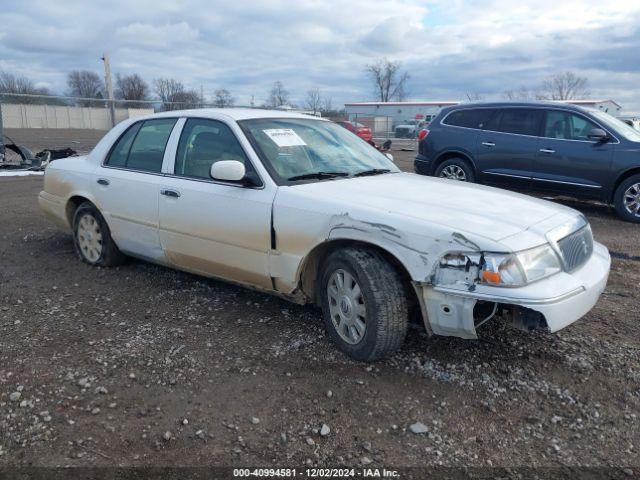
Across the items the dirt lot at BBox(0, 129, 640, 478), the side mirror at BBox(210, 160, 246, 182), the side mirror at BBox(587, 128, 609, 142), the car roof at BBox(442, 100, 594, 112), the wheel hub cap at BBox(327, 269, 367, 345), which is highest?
the car roof at BBox(442, 100, 594, 112)

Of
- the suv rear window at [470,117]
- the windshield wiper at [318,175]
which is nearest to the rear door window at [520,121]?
the suv rear window at [470,117]

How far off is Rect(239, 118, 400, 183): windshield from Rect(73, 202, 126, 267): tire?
1.94 metres

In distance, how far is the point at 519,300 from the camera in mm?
2902

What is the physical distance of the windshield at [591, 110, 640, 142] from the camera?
8189 millimetres

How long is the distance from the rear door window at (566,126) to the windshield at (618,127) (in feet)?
0.72

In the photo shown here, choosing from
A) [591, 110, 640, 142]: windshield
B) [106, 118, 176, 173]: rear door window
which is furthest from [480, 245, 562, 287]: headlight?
[591, 110, 640, 142]: windshield

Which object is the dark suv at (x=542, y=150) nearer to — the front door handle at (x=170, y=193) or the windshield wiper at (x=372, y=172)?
the windshield wiper at (x=372, y=172)

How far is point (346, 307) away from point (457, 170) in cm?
663

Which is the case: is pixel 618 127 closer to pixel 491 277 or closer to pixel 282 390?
pixel 491 277

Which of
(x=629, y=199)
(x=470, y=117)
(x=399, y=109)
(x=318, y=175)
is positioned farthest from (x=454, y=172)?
(x=399, y=109)

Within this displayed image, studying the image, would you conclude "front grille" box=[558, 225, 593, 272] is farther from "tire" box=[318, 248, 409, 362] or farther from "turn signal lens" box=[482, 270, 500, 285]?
"tire" box=[318, 248, 409, 362]

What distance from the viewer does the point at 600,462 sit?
2.58 metres

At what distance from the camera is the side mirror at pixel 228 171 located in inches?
148

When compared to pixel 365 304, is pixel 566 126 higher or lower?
higher
